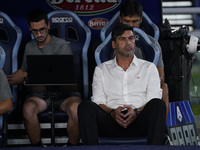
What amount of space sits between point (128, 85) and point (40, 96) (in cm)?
89

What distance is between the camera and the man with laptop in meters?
3.35

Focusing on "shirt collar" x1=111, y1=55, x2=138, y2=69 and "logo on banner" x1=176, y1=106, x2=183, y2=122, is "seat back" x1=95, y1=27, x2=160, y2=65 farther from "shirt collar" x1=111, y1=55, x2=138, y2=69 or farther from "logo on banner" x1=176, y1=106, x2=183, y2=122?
"logo on banner" x1=176, y1=106, x2=183, y2=122

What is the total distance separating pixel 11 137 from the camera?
3.73 metres

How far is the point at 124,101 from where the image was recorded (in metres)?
3.06

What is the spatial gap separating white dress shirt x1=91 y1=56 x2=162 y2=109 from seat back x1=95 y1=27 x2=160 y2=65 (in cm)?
28

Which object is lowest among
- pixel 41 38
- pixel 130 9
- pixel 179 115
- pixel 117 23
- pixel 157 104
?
pixel 179 115

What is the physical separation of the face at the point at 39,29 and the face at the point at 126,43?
2.48 feet

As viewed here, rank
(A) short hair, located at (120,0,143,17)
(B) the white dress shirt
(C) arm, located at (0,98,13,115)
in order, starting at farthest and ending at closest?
(A) short hair, located at (120,0,143,17) → (B) the white dress shirt → (C) arm, located at (0,98,13,115)

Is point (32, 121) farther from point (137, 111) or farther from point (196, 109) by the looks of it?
point (196, 109)

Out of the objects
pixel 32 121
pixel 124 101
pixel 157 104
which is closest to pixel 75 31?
pixel 32 121

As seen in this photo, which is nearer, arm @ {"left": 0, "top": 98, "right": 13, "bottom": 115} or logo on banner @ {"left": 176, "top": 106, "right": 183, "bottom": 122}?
arm @ {"left": 0, "top": 98, "right": 13, "bottom": 115}

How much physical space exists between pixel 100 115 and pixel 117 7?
1.98 m

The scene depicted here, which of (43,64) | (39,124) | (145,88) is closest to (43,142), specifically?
(39,124)

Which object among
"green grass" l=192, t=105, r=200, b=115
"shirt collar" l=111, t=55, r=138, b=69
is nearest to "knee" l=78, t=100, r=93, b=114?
"shirt collar" l=111, t=55, r=138, b=69
